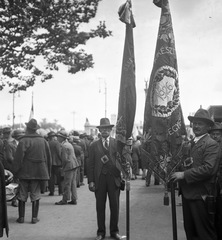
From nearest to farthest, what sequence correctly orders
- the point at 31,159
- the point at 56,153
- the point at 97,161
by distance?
1. the point at 97,161
2. the point at 31,159
3. the point at 56,153

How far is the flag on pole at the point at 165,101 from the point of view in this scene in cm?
580

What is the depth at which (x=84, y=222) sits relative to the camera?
8.41m

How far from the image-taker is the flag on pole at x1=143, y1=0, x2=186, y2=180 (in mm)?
5805

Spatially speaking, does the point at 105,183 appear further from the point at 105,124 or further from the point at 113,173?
the point at 105,124

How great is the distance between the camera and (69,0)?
650 inches

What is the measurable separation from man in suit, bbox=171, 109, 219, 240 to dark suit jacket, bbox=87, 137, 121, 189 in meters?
1.93

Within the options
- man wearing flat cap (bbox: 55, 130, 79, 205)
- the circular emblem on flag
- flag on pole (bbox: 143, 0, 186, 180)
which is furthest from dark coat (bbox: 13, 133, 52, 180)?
the circular emblem on flag

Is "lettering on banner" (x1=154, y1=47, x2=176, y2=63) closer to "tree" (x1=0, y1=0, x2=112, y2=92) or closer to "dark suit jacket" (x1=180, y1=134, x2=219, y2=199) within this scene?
"dark suit jacket" (x1=180, y1=134, x2=219, y2=199)

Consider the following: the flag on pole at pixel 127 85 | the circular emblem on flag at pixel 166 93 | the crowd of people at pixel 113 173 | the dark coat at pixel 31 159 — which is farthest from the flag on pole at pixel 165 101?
the dark coat at pixel 31 159

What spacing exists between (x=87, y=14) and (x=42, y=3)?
8.03 ft

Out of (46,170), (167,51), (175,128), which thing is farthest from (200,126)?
(46,170)

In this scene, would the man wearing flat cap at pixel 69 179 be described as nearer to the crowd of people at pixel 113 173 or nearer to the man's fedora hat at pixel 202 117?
the crowd of people at pixel 113 173

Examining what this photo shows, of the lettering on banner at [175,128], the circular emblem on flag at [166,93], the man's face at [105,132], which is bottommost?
the man's face at [105,132]

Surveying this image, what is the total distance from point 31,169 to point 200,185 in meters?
4.36
